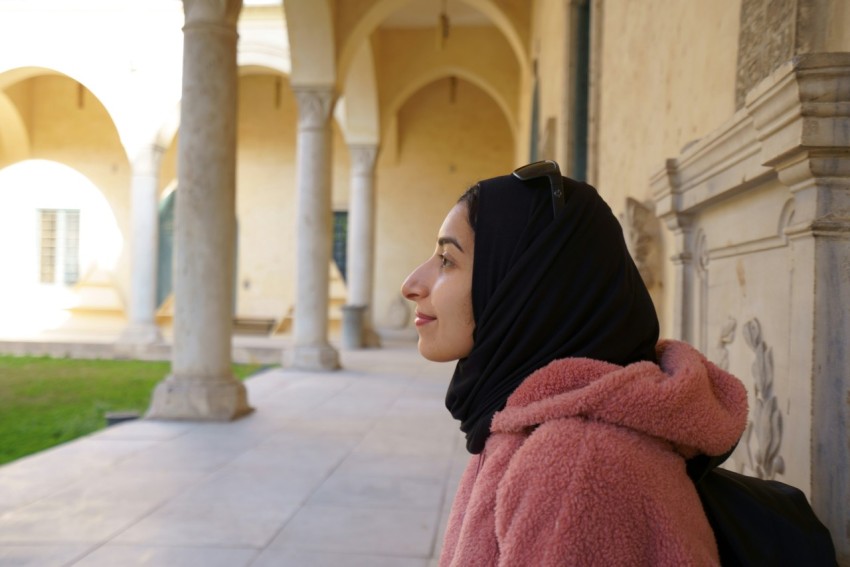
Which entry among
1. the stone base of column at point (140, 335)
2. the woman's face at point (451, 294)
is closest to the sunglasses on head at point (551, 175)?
the woman's face at point (451, 294)

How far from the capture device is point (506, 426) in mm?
996

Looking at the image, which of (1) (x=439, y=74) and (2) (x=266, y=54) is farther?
(1) (x=439, y=74)

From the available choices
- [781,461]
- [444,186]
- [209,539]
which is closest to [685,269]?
[781,461]

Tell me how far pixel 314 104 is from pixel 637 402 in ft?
36.3

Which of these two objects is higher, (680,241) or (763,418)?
(680,241)

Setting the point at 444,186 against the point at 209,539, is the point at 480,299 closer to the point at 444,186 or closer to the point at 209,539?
the point at 209,539

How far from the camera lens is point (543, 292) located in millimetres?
1032

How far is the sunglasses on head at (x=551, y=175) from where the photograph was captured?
106 centimetres

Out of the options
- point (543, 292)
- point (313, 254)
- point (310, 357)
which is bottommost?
point (310, 357)

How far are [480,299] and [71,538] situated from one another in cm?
318

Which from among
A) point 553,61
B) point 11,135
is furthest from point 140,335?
point 553,61

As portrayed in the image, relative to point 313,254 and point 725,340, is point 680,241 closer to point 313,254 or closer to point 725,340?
point 725,340

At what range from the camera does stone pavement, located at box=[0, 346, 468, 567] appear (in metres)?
3.40

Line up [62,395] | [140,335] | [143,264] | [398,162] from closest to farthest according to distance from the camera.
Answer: [62,395], [140,335], [143,264], [398,162]
